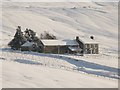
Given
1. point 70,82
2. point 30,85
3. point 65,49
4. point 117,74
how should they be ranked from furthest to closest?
point 65,49, point 117,74, point 70,82, point 30,85

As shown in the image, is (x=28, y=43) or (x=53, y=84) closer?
(x=53, y=84)

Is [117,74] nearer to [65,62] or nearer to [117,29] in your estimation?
[65,62]

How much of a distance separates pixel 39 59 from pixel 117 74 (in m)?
11.1

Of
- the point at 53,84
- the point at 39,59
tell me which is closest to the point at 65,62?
the point at 39,59

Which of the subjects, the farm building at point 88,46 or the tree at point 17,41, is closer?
the tree at point 17,41

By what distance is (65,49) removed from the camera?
189ft

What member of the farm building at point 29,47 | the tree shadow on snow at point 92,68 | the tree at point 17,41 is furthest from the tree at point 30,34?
the tree shadow on snow at point 92,68

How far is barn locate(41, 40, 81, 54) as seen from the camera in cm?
5619

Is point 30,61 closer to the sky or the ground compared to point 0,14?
closer to the ground

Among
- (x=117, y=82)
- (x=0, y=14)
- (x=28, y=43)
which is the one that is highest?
(x=0, y=14)

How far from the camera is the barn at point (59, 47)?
56.2m

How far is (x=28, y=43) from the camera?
189 ft

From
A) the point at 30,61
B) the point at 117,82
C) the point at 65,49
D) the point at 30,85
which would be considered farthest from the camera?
the point at 65,49

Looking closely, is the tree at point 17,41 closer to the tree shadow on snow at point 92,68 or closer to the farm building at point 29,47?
the farm building at point 29,47
